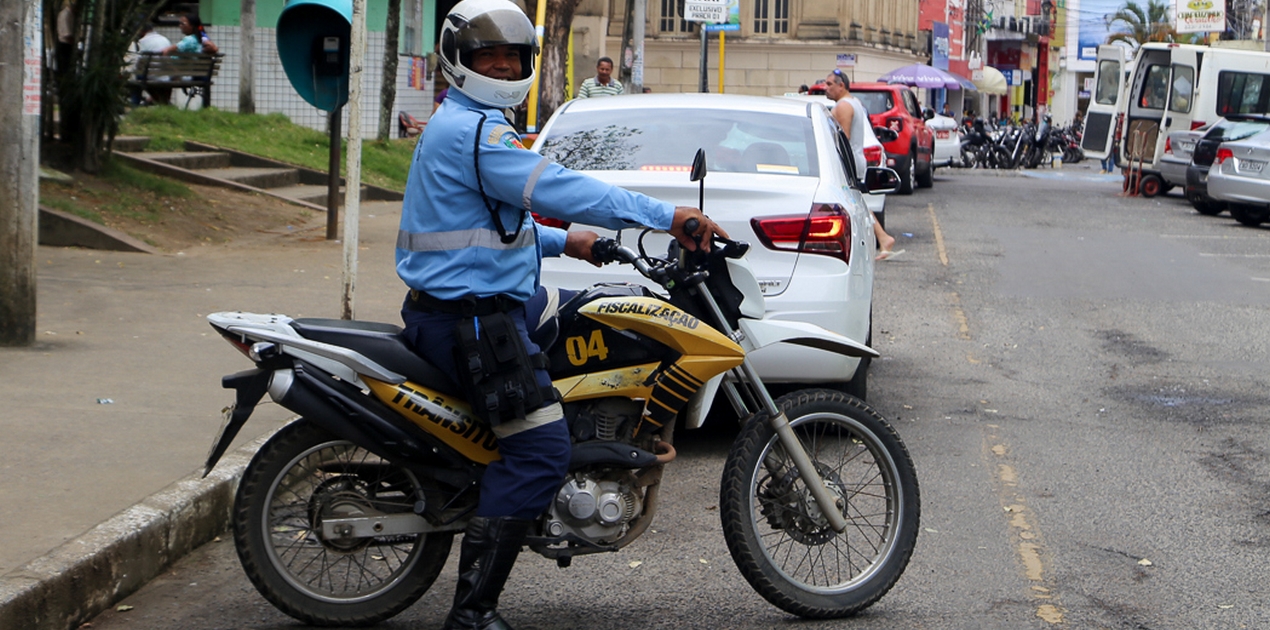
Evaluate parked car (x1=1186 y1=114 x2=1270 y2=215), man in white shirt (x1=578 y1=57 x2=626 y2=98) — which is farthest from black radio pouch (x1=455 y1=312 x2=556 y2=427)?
parked car (x1=1186 y1=114 x2=1270 y2=215)

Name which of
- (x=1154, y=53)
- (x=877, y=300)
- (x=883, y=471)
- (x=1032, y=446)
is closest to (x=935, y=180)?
(x=1154, y=53)

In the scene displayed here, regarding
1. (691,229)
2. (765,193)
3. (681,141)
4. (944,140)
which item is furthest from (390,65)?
(691,229)

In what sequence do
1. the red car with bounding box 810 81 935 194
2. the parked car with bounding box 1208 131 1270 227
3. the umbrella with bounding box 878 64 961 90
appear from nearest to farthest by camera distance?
1. the parked car with bounding box 1208 131 1270 227
2. the red car with bounding box 810 81 935 194
3. the umbrella with bounding box 878 64 961 90

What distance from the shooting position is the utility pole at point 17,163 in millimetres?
7551

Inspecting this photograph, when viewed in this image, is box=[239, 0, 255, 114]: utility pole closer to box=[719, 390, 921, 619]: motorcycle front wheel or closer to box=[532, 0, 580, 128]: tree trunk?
box=[532, 0, 580, 128]: tree trunk

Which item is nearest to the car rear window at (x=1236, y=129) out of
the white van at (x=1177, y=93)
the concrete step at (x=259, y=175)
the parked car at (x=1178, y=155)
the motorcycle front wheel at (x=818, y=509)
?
the parked car at (x=1178, y=155)

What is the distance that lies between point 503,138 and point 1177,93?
2570cm

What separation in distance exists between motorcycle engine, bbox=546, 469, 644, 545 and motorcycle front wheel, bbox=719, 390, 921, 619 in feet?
0.98

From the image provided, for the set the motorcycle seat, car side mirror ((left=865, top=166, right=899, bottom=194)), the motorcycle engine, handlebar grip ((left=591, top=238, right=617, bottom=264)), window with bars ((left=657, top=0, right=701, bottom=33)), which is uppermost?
window with bars ((left=657, top=0, right=701, bottom=33))

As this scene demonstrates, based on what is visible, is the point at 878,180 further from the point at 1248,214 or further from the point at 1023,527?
the point at 1248,214

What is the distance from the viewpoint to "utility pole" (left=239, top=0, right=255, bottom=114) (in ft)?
72.5

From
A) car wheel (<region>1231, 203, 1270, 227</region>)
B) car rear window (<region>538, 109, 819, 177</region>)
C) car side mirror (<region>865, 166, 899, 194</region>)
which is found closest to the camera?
car rear window (<region>538, 109, 819, 177</region>)

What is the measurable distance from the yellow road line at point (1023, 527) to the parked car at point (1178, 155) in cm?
1921

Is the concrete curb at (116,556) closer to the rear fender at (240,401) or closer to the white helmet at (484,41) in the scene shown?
the rear fender at (240,401)
